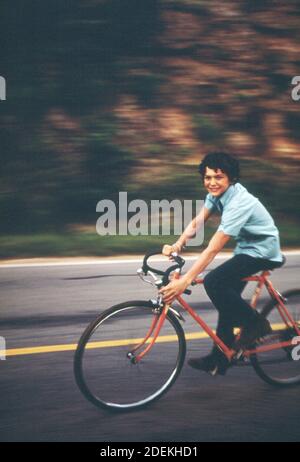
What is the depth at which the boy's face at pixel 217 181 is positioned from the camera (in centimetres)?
475

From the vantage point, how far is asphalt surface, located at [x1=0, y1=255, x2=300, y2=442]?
437 cm

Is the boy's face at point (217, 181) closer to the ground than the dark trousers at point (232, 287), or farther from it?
farther from it

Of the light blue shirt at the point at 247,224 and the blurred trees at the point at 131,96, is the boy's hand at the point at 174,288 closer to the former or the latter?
the light blue shirt at the point at 247,224

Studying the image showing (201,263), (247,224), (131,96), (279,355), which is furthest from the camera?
(131,96)

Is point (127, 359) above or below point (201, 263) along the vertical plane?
below

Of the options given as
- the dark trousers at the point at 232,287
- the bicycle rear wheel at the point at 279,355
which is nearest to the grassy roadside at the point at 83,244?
the bicycle rear wheel at the point at 279,355

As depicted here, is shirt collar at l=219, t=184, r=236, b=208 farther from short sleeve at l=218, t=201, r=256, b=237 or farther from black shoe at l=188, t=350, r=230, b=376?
black shoe at l=188, t=350, r=230, b=376

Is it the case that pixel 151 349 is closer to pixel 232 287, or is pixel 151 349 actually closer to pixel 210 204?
pixel 232 287

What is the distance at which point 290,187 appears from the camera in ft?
44.2

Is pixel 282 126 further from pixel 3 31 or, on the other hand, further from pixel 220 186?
pixel 220 186

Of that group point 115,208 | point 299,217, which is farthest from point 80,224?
point 299,217

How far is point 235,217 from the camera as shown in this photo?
4.59m

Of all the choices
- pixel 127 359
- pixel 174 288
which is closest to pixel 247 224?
pixel 174 288

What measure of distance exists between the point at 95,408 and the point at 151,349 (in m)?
0.54
